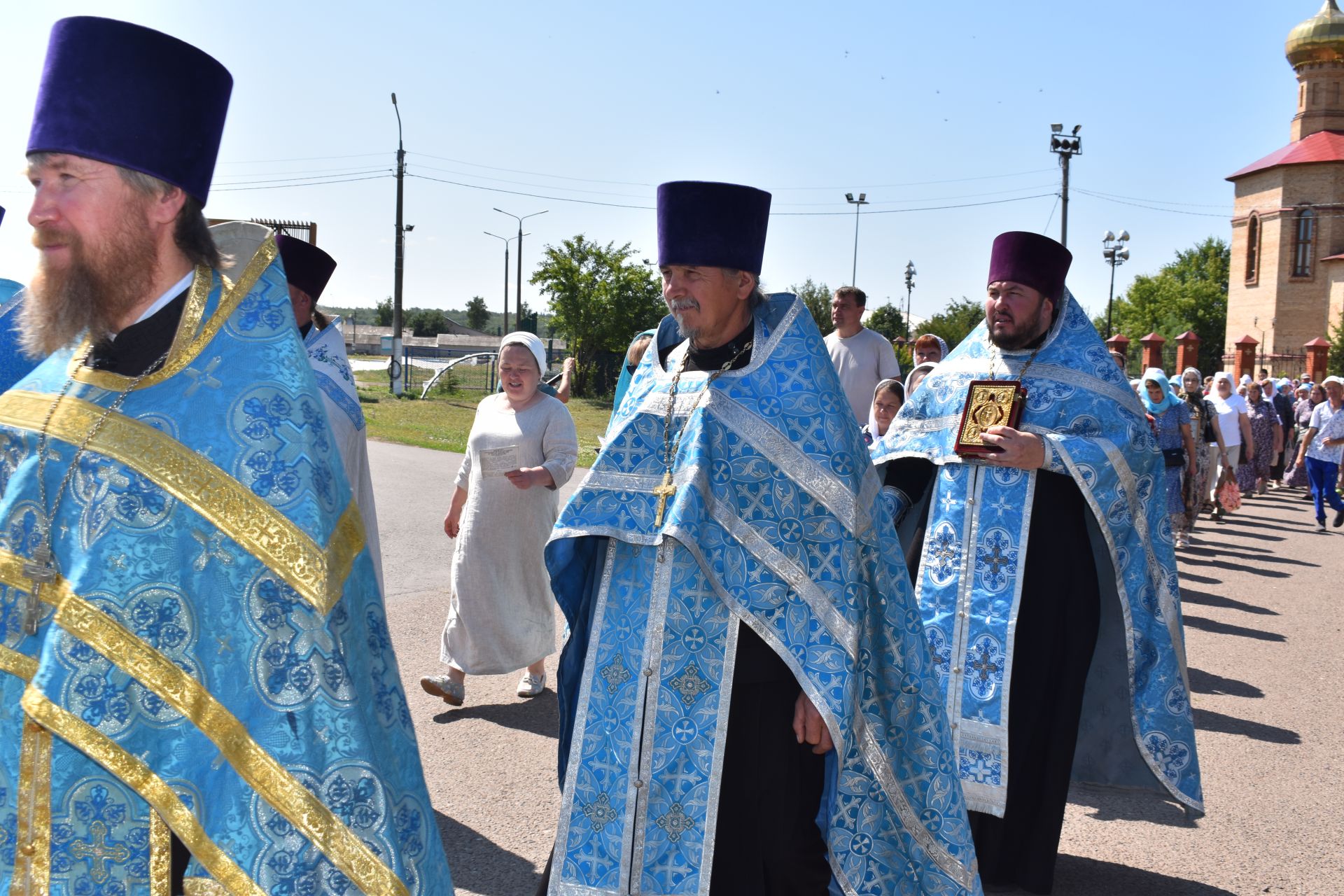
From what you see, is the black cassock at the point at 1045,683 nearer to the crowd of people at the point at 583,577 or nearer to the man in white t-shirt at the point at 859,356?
the crowd of people at the point at 583,577

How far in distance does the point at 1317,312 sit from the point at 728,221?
194 feet

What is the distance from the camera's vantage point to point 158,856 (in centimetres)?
223

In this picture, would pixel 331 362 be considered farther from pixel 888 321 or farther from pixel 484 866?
pixel 888 321

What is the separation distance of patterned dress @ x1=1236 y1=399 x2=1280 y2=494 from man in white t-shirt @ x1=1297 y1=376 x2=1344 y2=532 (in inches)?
129

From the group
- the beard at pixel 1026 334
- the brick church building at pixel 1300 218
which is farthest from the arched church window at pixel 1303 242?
the beard at pixel 1026 334

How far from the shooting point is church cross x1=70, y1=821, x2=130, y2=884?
7.25 feet

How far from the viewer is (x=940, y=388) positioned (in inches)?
205

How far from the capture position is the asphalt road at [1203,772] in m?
4.76

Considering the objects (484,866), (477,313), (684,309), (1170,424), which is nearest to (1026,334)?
(684,309)

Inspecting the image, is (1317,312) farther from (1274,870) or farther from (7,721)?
(7,721)

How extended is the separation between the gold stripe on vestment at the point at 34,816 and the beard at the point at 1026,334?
156 inches

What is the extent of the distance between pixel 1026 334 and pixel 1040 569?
98cm

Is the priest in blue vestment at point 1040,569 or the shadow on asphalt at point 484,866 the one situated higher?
the priest in blue vestment at point 1040,569

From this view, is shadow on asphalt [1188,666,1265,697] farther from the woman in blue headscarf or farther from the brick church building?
the brick church building
